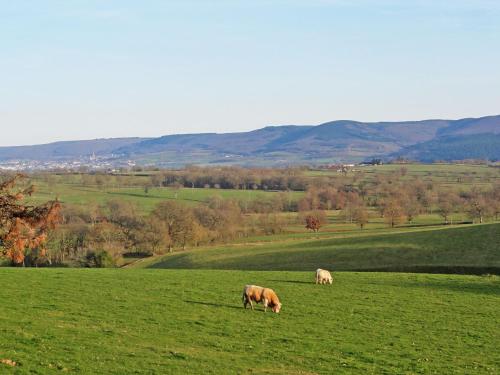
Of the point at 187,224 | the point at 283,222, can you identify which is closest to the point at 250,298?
the point at 187,224

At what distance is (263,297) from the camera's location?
3075 cm

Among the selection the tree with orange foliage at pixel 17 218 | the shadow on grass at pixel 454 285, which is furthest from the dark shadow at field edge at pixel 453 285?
the tree with orange foliage at pixel 17 218

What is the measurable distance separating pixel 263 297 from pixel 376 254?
122ft

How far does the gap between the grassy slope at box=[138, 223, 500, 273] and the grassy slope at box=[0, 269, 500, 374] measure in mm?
15755

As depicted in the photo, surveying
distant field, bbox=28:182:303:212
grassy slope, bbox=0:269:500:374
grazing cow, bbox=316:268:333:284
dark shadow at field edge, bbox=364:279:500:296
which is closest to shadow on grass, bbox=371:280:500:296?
dark shadow at field edge, bbox=364:279:500:296

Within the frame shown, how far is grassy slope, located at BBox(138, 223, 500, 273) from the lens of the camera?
2263 inches

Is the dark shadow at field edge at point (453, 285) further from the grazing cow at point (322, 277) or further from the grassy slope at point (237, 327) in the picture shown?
the grazing cow at point (322, 277)

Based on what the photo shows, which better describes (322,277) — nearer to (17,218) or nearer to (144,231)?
(17,218)

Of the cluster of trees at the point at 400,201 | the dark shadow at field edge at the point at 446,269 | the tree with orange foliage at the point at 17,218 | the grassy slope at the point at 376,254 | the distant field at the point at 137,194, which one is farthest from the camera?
the distant field at the point at 137,194

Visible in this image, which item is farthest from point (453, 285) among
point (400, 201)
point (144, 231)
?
point (400, 201)

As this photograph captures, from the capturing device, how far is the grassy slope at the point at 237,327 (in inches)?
824

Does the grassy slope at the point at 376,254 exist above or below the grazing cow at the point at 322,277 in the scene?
below

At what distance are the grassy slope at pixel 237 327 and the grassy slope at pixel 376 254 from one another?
1576 cm

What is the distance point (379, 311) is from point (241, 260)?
133 feet
